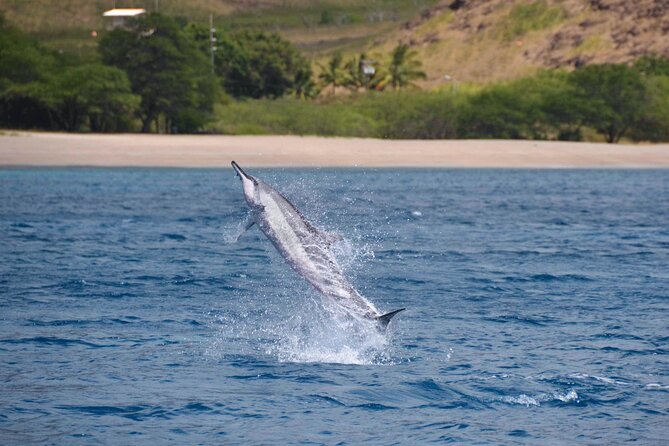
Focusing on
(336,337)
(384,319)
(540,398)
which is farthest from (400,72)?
(384,319)

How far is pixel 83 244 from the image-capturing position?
2377 centimetres

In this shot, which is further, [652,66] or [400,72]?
[400,72]

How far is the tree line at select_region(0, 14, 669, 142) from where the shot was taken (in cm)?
6956

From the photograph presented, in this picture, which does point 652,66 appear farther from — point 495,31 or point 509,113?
point 495,31

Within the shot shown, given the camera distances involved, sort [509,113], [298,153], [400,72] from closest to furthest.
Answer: [298,153], [509,113], [400,72]

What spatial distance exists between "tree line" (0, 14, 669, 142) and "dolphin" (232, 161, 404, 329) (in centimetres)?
5634

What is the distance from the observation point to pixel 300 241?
1149cm

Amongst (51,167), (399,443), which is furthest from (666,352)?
(51,167)

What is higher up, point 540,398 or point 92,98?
point 92,98

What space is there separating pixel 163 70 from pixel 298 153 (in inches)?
982

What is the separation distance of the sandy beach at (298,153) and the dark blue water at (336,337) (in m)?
20.8

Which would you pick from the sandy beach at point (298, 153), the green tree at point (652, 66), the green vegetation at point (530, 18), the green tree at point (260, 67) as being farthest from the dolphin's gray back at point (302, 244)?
the green vegetation at point (530, 18)

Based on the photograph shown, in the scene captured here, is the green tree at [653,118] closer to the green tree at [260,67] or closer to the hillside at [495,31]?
the green tree at [260,67]

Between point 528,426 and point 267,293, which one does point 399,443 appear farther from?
point 267,293
